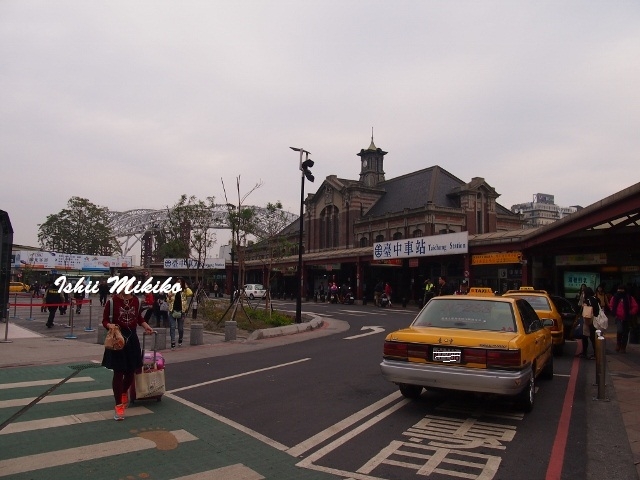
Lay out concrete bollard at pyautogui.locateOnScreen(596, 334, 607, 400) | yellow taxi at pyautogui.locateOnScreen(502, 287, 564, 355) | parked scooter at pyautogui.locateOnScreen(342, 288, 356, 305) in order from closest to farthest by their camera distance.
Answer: concrete bollard at pyautogui.locateOnScreen(596, 334, 607, 400)
yellow taxi at pyautogui.locateOnScreen(502, 287, 564, 355)
parked scooter at pyautogui.locateOnScreen(342, 288, 356, 305)

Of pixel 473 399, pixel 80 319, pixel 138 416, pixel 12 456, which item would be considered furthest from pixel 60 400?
pixel 80 319

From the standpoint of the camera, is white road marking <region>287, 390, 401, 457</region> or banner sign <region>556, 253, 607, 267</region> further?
banner sign <region>556, 253, 607, 267</region>

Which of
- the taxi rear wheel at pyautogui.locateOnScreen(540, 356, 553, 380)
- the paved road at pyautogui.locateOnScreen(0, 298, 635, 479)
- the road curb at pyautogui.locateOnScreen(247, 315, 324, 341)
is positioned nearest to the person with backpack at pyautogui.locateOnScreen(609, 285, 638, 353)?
the paved road at pyautogui.locateOnScreen(0, 298, 635, 479)

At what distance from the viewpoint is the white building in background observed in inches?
A: 6063

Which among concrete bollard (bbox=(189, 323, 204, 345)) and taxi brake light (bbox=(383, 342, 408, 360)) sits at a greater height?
taxi brake light (bbox=(383, 342, 408, 360))

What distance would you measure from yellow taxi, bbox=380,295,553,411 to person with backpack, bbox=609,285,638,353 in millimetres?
6433

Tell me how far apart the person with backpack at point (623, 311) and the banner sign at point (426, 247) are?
15347 millimetres

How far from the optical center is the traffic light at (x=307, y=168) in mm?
21047

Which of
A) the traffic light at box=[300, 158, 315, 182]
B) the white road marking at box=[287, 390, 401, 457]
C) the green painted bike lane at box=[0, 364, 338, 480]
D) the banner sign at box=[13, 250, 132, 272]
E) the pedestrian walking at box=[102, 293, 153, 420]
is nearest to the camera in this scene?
the green painted bike lane at box=[0, 364, 338, 480]

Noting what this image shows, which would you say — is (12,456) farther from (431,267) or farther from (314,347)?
(431,267)

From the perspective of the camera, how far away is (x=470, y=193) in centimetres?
5328

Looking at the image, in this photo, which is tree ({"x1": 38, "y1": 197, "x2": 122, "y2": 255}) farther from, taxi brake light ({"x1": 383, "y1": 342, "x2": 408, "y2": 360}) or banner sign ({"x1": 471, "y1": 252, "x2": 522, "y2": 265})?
taxi brake light ({"x1": 383, "y1": 342, "x2": 408, "y2": 360})

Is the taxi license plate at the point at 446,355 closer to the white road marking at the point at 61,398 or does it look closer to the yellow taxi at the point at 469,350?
the yellow taxi at the point at 469,350

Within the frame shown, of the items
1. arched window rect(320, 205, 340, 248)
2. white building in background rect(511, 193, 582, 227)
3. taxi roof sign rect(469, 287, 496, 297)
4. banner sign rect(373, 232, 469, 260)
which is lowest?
taxi roof sign rect(469, 287, 496, 297)
